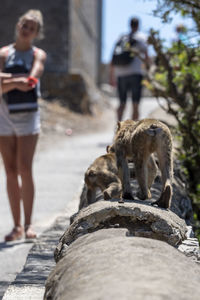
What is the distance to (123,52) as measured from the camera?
948 cm

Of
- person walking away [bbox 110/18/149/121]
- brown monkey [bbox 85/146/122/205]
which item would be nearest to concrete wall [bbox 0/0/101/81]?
person walking away [bbox 110/18/149/121]

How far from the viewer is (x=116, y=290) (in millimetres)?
2023

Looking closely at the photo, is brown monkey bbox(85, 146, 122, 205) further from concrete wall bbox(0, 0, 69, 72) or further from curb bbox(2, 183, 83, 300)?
concrete wall bbox(0, 0, 69, 72)

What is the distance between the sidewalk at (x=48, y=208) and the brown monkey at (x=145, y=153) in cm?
83

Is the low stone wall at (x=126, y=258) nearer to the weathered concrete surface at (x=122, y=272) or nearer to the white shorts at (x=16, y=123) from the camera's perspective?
the weathered concrete surface at (x=122, y=272)

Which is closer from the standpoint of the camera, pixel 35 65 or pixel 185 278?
pixel 185 278

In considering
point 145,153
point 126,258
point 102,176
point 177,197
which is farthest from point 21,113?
point 126,258

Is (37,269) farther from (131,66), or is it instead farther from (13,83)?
(131,66)

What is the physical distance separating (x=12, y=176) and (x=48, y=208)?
58.6 inches

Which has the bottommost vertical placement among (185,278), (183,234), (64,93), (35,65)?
(64,93)

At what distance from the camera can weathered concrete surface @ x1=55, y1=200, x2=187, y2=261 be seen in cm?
320

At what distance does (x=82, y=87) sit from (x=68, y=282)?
15.2 m

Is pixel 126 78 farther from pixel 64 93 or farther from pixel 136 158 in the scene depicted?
pixel 64 93

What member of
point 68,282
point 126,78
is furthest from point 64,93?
point 68,282
